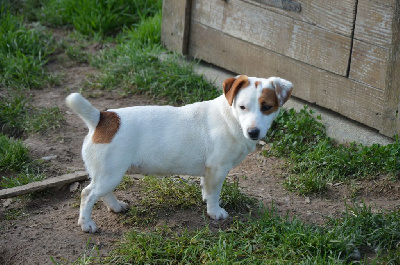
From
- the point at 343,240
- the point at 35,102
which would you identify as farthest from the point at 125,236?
the point at 35,102

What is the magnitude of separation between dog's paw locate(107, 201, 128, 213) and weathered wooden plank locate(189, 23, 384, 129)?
2388 mm

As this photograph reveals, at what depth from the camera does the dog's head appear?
396 centimetres

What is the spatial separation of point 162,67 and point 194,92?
25.8 inches

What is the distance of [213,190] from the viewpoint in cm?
437

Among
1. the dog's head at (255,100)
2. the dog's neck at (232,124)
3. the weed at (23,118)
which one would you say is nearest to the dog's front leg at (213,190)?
the dog's neck at (232,124)

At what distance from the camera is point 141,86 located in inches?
268

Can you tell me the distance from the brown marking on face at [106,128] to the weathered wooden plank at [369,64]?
2.49 m

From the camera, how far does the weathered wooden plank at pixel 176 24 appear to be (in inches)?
274

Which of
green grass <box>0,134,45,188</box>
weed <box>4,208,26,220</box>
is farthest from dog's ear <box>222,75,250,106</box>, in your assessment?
green grass <box>0,134,45,188</box>

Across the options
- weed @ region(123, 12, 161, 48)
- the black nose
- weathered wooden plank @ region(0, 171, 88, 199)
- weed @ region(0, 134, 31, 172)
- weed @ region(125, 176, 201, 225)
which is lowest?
weed @ region(0, 134, 31, 172)

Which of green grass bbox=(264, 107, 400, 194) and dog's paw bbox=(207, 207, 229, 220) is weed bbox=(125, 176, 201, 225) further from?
green grass bbox=(264, 107, 400, 194)

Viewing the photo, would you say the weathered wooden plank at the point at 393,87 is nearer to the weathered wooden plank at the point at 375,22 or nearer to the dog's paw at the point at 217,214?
the weathered wooden plank at the point at 375,22

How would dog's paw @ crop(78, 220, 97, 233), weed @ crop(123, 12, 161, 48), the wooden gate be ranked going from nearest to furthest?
1. dog's paw @ crop(78, 220, 97, 233)
2. the wooden gate
3. weed @ crop(123, 12, 161, 48)

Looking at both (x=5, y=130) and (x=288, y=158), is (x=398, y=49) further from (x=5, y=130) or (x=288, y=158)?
(x=5, y=130)
